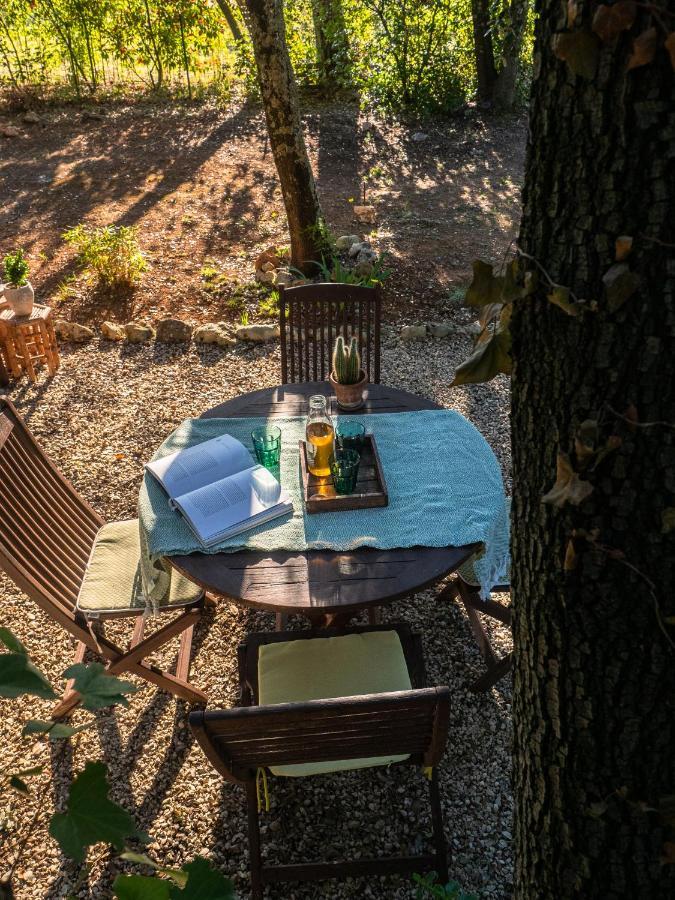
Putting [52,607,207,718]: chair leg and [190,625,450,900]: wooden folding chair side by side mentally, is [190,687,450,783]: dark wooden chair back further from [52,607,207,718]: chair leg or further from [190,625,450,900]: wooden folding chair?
[52,607,207,718]: chair leg

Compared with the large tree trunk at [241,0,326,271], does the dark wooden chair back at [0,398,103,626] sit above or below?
below

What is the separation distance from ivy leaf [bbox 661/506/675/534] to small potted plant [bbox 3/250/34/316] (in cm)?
448

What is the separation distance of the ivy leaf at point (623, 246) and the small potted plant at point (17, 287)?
4.42m

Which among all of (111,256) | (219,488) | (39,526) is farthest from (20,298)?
(219,488)

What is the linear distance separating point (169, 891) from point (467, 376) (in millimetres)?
842

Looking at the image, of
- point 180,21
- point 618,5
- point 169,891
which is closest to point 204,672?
point 169,891

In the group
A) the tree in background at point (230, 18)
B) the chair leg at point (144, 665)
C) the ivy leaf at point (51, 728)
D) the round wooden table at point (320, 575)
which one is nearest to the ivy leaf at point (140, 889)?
the ivy leaf at point (51, 728)

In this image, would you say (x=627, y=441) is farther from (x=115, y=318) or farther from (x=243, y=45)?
(x=243, y=45)

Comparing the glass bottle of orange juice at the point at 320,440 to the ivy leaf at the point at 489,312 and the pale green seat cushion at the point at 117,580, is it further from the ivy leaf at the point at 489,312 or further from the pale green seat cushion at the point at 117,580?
the ivy leaf at the point at 489,312

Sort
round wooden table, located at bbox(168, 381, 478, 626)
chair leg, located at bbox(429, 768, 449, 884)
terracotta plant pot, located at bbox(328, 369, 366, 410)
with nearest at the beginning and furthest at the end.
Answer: round wooden table, located at bbox(168, 381, 478, 626) < chair leg, located at bbox(429, 768, 449, 884) < terracotta plant pot, located at bbox(328, 369, 366, 410)

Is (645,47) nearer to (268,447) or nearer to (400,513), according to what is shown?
(400,513)

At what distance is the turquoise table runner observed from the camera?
2316mm

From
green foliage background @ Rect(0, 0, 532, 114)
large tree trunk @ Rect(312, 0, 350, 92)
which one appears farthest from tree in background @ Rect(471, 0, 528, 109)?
large tree trunk @ Rect(312, 0, 350, 92)

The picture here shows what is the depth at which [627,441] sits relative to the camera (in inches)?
39.7
